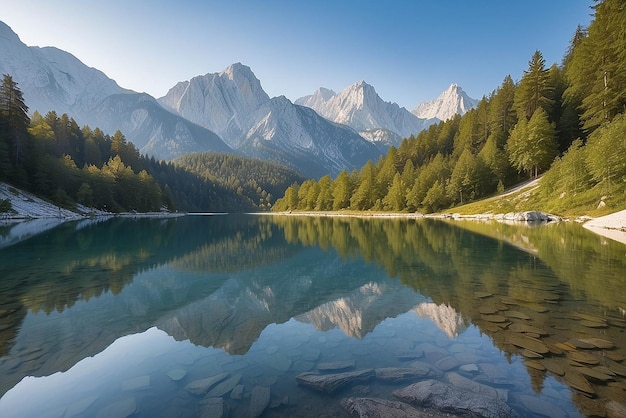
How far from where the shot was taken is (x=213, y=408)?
751cm

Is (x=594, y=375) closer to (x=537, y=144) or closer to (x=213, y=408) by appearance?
(x=213, y=408)

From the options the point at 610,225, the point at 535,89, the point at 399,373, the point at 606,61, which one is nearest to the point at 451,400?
the point at 399,373

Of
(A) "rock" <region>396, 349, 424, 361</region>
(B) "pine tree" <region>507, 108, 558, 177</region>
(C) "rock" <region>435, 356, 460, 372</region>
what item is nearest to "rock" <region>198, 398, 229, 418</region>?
(A) "rock" <region>396, 349, 424, 361</region>

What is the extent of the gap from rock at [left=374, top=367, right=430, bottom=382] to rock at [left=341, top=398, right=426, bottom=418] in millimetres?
1294

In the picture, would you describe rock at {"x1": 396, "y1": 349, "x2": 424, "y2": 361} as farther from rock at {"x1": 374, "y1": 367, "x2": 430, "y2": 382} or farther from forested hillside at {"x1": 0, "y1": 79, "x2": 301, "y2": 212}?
forested hillside at {"x1": 0, "y1": 79, "x2": 301, "y2": 212}

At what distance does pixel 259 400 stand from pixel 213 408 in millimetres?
1078

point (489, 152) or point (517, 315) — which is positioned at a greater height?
point (489, 152)

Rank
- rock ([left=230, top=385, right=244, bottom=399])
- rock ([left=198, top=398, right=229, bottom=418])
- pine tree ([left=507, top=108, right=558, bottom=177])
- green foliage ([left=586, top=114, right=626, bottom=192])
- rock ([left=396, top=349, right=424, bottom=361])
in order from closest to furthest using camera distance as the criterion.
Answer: rock ([left=198, top=398, right=229, bottom=418])
rock ([left=230, top=385, right=244, bottom=399])
rock ([left=396, top=349, right=424, bottom=361])
green foliage ([left=586, top=114, right=626, bottom=192])
pine tree ([left=507, top=108, right=558, bottom=177])

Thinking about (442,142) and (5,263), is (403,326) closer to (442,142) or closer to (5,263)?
(5,263)

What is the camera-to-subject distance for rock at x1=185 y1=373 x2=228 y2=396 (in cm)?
830

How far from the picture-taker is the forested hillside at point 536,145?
189 feet

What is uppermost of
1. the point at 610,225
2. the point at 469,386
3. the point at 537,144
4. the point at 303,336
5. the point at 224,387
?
the point at 537,144

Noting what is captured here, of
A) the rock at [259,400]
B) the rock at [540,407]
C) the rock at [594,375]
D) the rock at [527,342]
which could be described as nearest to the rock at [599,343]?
the rock at [527,342]

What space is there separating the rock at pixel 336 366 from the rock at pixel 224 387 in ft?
7.99
